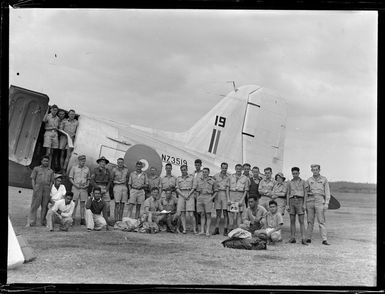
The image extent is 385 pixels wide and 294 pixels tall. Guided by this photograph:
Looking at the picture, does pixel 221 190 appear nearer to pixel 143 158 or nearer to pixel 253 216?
pixel 253 216

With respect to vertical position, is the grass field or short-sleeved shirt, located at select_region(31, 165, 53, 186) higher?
short-sleeved shirt, located at select_region(31, 165, 53, 186)

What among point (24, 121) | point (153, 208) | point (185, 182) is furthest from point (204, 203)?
point (24, 121)

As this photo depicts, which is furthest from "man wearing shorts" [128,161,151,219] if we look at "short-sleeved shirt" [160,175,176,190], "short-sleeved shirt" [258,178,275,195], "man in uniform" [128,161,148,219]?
"short-sleeved shirt" [258,178,275,195]

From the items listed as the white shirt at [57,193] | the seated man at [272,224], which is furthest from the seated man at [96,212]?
the seated man at [272,224]

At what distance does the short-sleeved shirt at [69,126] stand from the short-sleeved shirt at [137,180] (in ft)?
3.13

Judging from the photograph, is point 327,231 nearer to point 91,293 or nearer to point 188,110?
point 188,110

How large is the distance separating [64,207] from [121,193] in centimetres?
75

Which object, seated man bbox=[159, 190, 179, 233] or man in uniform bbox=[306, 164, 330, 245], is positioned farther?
seated man bbox=[159, 190, 179, 233]

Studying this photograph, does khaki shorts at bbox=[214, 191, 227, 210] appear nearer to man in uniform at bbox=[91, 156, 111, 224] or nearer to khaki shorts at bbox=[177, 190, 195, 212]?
khaki shorts at bbox=[177, 190, 195, 212]

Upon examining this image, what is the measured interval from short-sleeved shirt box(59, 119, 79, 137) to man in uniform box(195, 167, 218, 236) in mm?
1768

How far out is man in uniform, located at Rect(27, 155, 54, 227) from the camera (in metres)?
6.25
